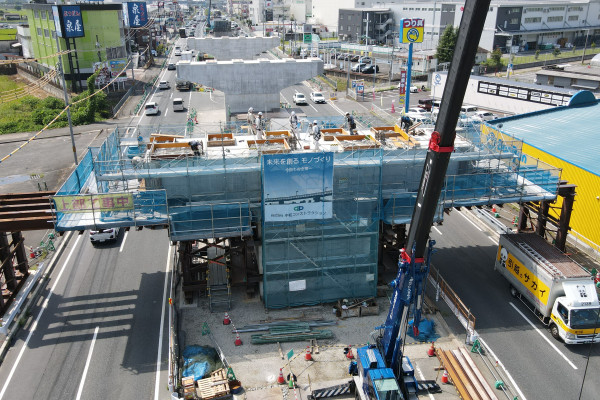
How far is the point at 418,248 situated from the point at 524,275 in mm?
9970

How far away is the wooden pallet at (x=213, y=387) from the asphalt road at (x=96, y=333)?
1494mm

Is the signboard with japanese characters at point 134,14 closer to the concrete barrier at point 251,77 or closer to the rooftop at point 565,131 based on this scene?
the concrete barrier at point 251,77

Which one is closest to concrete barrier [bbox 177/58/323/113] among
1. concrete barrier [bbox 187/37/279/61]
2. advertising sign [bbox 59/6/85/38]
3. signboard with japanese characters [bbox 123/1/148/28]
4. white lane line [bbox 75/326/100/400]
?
concrete barrier [bbox 187/37/279/61]

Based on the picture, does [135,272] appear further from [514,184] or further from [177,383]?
[514,184]

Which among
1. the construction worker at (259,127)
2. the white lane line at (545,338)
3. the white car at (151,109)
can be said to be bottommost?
the white lane line at (545,338)

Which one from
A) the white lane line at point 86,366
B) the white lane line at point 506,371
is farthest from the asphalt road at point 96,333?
the white lane line at point 506,371

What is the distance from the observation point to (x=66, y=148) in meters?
49.9

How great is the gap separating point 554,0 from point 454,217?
341 feet

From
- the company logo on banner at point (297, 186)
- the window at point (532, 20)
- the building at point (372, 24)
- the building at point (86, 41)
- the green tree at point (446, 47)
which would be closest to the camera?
the company logo on banner at point (297, 186)

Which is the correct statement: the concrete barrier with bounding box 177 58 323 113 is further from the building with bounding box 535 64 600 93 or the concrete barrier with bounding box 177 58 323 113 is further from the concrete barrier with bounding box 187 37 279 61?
the building with bounding box 535 64 600 93

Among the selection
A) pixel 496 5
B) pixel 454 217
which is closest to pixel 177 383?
pixel 454 217

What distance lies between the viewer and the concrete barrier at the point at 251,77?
54500 millimetres

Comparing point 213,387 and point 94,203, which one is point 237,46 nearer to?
point 94,203

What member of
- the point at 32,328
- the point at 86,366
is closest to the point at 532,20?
the point at 32,328
